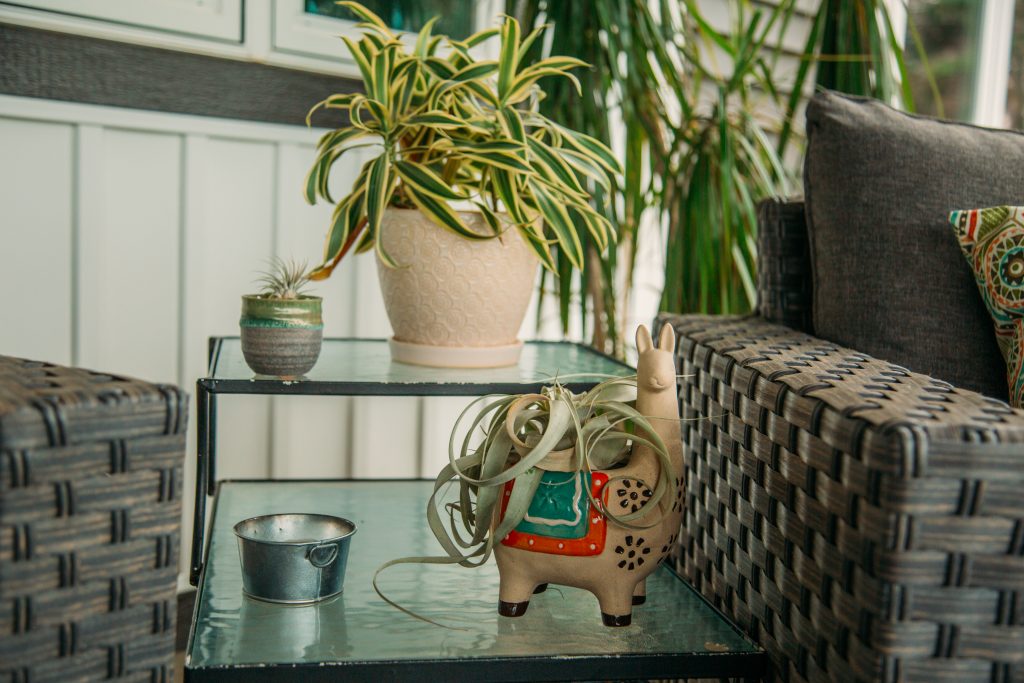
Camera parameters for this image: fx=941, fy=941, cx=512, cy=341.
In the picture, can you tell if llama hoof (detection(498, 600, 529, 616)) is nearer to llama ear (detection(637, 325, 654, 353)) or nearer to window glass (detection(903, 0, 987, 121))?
llama ear (detection(637, 325, 654, 353))

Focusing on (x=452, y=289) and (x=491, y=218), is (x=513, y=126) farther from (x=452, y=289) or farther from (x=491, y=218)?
(x=452, y=289)

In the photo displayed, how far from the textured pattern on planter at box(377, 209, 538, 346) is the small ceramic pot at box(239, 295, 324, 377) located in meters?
0.14

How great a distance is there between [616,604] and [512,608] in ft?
0.36

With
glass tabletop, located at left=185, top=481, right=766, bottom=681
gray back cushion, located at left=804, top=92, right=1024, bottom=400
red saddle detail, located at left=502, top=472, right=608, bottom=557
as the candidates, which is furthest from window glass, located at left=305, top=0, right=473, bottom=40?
red saddle detail, located at left=502, top=472, right=608, bottom=557

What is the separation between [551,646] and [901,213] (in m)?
0.64

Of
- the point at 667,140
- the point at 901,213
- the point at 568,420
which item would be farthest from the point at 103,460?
the point at 667,140

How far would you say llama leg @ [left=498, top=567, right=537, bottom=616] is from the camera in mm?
962

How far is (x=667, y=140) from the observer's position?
1952 millimetres

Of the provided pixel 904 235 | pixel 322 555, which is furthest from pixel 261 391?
pixel 904 235

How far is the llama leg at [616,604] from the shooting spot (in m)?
0.95

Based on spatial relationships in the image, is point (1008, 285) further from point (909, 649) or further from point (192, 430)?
point (192, 430)

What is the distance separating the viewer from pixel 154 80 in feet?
4.97

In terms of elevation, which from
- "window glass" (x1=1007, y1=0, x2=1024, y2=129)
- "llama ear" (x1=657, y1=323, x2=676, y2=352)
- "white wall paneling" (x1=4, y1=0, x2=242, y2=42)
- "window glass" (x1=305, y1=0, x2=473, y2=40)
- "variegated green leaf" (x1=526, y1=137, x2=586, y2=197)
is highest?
"window glass" (x1=1007, y1=0, x2=1024, y2=129)

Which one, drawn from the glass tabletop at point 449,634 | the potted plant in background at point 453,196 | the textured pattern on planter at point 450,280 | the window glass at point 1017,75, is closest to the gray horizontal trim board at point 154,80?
the potted plant in background at point 453,196
